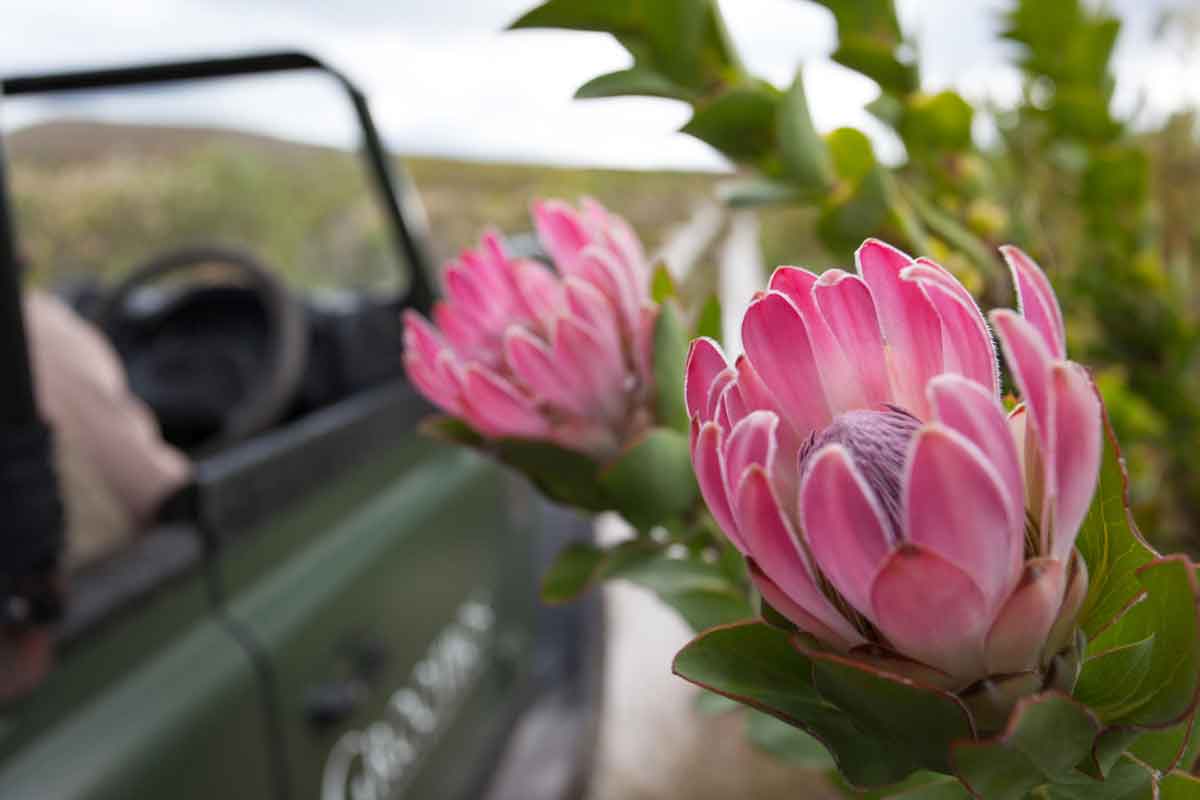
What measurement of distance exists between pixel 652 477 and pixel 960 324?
5.8 inches

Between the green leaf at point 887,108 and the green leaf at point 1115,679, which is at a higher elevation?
the green leaf at point 887,108

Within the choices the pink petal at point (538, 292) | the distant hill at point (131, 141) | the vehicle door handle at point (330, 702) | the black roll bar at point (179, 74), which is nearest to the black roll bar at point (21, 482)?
the black roll bar at point (179, 74)

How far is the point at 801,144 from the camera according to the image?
0.34m

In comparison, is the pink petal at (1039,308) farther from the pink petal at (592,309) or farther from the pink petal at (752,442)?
the pink petal at (592,309)

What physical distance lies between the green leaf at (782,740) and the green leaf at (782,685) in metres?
0.16

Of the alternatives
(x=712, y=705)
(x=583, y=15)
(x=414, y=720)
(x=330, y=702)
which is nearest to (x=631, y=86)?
(x=583, y=15)

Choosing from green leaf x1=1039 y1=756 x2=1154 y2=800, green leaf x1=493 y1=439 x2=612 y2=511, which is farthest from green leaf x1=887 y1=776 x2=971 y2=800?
green leaf x1=493 y1=439 x2=612 y2=511

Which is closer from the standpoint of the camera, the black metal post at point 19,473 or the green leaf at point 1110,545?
the green leaf at point 1110,545

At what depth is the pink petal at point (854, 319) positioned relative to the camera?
21 centimetres

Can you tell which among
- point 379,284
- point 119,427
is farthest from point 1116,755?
point 379,284

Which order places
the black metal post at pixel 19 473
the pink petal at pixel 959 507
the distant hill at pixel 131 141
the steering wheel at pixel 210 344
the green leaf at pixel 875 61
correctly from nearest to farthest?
1. the pink petal at pixel 959 507
2. the green leaf at pixel 875 61
3. the black metal post at pixel 19 473
4. the steering wheel at pixel 210 344
5. the distant hill at pixel 131 141

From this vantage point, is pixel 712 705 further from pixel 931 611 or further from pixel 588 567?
pixel 931 611

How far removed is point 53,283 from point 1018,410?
12.5 ft

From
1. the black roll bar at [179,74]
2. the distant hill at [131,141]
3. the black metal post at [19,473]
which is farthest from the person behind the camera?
the distant hill at [131,141]
